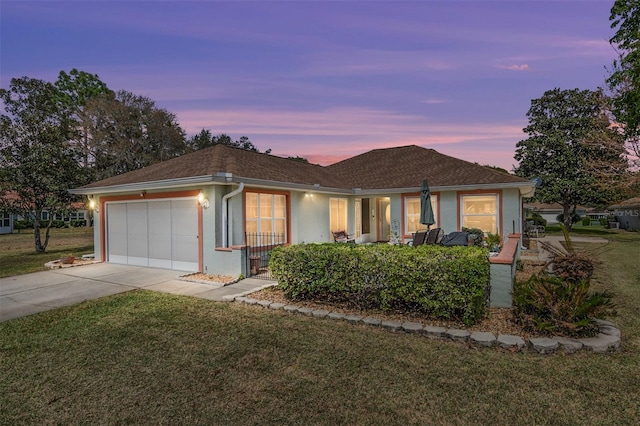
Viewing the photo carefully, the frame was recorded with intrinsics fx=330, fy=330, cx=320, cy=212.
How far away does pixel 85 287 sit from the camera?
8.16 meters

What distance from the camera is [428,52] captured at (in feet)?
39.7

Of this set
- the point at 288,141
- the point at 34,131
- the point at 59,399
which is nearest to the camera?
the point at 59,399

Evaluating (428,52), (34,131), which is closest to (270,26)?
(428,52)

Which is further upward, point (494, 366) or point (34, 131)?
point (34, 131)

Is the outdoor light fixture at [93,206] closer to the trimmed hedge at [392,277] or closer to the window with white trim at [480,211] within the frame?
the trimmed hedge at [392,277]

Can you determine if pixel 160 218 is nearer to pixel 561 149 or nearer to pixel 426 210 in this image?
pixel 426 210

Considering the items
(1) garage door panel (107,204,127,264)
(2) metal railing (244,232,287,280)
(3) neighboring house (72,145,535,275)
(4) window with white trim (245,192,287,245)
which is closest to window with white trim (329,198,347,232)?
(3) neighboring house (72,145,535,275)

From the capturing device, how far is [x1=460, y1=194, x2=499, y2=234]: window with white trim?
504 inches

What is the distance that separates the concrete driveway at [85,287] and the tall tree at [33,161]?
697cm

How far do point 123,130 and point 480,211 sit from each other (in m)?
31.4

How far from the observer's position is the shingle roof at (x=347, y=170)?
1090 centimetres

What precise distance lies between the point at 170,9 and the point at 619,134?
A: 20.7 m

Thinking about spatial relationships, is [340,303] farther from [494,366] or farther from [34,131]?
[34,131]

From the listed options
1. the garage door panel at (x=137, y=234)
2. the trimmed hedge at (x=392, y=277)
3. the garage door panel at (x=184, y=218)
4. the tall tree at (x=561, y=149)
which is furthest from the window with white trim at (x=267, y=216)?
the tall tree at (x=561, y=149)
